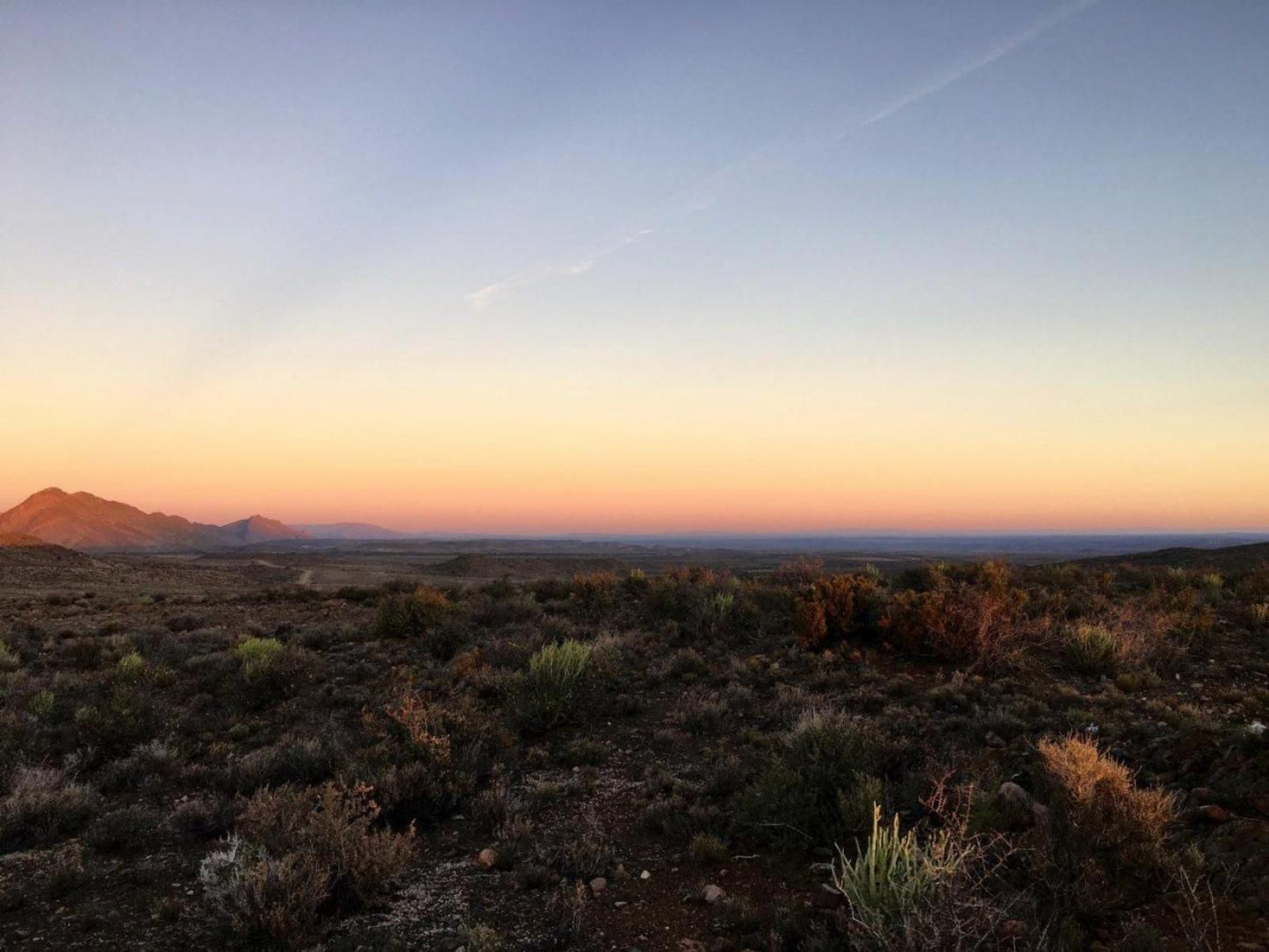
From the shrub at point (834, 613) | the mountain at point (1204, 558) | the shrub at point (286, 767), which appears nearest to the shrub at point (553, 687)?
the shrub at point (286, 767)

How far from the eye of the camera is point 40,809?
255 inches

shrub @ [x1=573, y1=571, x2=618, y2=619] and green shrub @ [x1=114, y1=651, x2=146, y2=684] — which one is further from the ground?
shrub @ [x1=573, y1=571, x2=618, y2=619]

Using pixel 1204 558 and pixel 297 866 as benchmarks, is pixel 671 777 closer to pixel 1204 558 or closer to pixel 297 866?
pixel 297 866

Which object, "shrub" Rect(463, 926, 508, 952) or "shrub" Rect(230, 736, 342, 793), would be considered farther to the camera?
"shrub" Rect(230, 736, 342, 793)

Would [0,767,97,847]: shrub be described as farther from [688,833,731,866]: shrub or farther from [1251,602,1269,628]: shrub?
[1251,602,1269,628]: shrub

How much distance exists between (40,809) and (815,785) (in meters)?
7.26

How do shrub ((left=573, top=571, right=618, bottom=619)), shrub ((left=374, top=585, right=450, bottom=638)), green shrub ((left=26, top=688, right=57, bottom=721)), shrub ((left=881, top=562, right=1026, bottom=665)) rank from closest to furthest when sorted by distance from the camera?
green shrub ((left=26, top=688, right=57, bottom=721)) → shrub ((left=881, top=562, right=1026, bottom=665)) → shrub ((left=374, top=585, right=450, bottom=638)) → shrub ((left=573, top=571, right=618, bottom=619))

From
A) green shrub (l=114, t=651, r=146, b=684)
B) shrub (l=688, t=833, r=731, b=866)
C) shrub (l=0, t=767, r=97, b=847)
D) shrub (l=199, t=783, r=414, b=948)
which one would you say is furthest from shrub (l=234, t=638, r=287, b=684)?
shrub (l=688, t=833, r=731, b=866)

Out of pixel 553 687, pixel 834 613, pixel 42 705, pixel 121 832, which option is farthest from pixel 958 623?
pixel 42 705

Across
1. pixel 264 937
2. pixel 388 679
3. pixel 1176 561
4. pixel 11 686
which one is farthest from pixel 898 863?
pixel 1176 561

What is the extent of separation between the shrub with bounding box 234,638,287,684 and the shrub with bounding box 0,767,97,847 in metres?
3.34

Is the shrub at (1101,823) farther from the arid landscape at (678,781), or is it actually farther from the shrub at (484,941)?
the shrub at (484,941)

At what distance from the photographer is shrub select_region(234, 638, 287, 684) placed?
1056 cm

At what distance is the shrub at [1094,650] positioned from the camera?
902 cm
